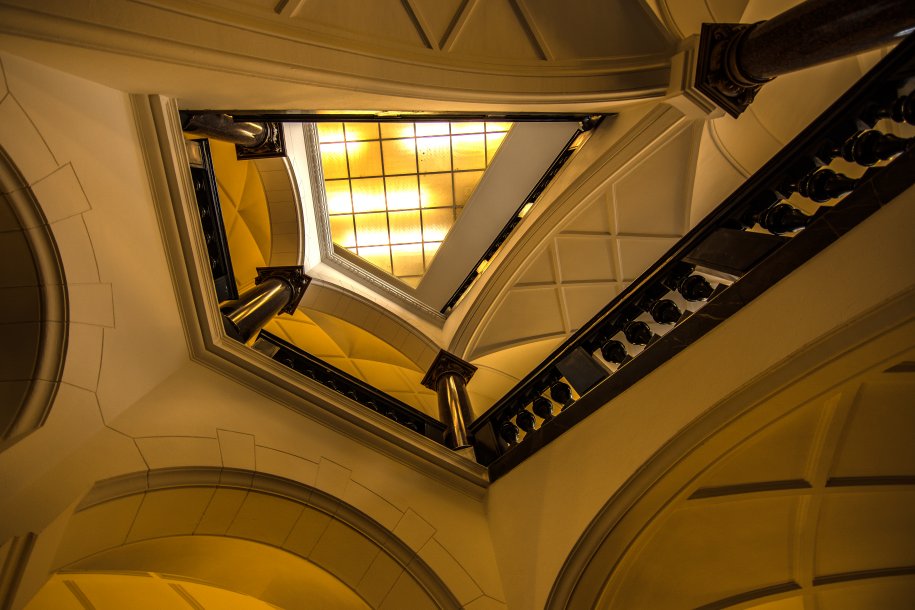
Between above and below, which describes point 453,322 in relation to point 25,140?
above

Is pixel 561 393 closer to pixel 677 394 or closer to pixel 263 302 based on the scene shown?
pixel 677 394

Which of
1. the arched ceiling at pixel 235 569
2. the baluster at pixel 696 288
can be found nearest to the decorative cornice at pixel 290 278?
the arched ceiling at pixel 235 569

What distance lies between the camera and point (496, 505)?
434 centimetres

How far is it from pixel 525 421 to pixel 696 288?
1.81 m

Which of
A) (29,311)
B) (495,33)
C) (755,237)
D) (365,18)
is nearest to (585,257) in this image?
(495,33)

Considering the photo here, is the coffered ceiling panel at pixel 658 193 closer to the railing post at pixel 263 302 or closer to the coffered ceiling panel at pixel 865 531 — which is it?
the railing post at pixel 263 302

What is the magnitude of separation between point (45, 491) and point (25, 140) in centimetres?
174

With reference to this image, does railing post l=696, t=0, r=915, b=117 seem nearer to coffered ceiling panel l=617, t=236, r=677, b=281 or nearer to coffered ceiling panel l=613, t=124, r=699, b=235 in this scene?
coffered ceiling panel l=613, t=124, r=699, b=235

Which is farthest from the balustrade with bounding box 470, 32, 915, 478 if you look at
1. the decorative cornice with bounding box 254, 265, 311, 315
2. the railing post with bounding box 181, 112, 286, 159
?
the decorative cornice with bounding box 254, 265, 311, 315

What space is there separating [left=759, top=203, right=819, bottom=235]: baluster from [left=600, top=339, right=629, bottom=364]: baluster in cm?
127

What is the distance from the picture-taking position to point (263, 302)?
23.5 feet

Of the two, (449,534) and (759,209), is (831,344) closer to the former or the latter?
(759,209)

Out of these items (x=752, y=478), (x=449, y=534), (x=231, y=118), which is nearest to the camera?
(x=752, y=478)

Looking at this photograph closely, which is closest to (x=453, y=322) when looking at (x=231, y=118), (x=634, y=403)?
(x=231, y=118)
